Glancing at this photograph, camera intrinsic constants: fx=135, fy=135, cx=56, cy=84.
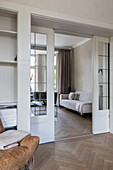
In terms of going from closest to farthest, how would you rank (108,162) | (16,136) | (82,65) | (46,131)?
(16,136), (108,162), (46,131), (82,65)

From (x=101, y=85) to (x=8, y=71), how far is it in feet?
7.34

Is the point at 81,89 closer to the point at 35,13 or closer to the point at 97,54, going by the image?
the point at 97,54

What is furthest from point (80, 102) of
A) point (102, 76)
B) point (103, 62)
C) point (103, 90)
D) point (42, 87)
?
point (42, 87)

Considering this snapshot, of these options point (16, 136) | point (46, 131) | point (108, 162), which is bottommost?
point (108, 162)

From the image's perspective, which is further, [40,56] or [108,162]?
[40,56]

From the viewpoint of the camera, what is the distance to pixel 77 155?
7.47ft

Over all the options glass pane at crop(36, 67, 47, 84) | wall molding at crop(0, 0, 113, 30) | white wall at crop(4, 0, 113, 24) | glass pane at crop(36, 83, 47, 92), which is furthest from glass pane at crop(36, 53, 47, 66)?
white wall at crop(4, 0, 113, 24)

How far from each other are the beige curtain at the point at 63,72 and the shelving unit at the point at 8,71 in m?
5.07

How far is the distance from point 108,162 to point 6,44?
2.55m

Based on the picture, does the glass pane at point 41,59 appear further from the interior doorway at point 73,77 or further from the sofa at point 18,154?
the interior doorway at point 73,77

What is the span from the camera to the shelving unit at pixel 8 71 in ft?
7.43

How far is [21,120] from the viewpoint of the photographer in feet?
6.97

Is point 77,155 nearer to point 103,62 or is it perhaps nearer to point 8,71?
point 8,71

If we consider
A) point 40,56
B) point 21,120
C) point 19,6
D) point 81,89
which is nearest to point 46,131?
point 21,120
